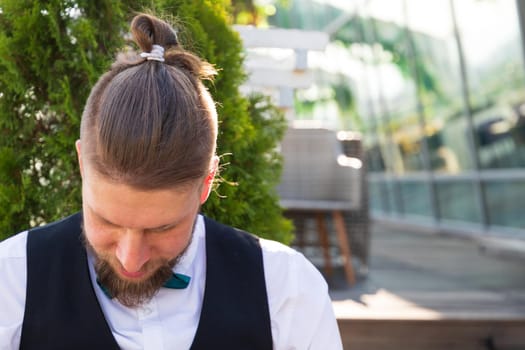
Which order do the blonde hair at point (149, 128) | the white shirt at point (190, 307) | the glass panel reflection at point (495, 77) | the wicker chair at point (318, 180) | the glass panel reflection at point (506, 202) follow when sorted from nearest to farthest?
1. the blonde hair at point (149, 128)
2. the white shirt at point (190, 307)
3. the wicker chair at point (318, 180)
4. the glass panel reflection at point (495, 77)
5. the glass panel reflection at point (506, 202)

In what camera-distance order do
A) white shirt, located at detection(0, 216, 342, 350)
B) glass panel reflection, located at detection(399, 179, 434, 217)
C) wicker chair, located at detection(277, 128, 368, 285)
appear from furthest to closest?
glass panel reflection, located at detection(399, 179, 434, 217) < wicker chair, located at detection(277, 128, 368, 285) < white shirt, located at detection(0, 216, 342, 350)

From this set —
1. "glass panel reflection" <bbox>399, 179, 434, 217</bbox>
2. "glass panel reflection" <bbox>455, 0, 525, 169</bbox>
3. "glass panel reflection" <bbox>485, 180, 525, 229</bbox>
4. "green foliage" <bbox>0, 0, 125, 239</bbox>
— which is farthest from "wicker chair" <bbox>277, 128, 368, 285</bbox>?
"glass panel reflection" <bbox>399, 179, 434, 217</bbox>

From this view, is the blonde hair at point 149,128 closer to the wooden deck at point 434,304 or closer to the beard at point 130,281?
the beard at point 130,281

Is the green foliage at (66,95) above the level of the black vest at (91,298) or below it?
above

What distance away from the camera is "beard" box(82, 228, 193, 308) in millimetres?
1303

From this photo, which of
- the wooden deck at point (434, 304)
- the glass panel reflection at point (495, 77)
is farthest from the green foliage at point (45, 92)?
the glass panel reflection at point (495, 77)

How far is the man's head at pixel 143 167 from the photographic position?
47.0 inches

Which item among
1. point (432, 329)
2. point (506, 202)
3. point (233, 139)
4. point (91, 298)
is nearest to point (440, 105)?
point (506, 202)

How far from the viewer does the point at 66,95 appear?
5.77 ft

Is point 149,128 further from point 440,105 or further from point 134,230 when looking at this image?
point 440,105

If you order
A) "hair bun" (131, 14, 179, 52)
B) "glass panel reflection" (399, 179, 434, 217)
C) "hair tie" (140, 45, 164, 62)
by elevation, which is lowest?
"glass panel reflection" (399, 179, 434, 217)

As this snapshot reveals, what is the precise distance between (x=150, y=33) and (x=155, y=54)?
9 cm

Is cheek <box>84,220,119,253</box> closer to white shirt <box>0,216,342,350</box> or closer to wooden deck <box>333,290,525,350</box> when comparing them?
white shirt <box>0,216,342,350</box>

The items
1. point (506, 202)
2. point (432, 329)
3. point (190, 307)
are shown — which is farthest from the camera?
point (506, 202)
